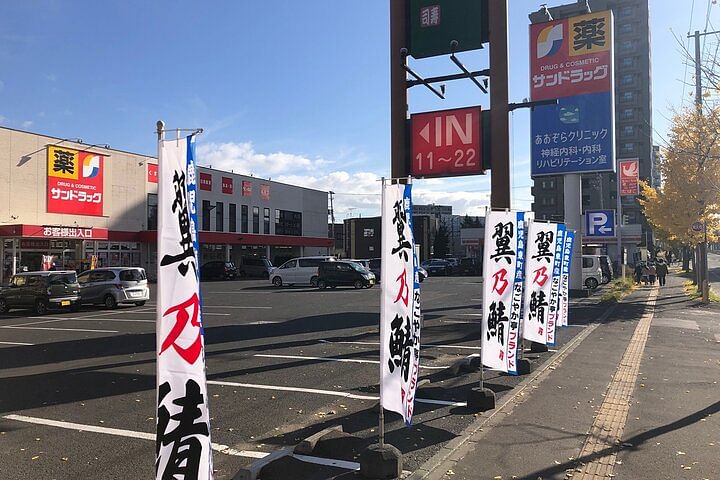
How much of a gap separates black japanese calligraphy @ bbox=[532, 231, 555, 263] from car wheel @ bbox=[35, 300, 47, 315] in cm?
1685

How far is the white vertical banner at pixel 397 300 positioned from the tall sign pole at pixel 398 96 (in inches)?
234

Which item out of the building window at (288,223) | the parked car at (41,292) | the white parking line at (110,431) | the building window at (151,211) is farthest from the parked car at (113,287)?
the building window at (288,223)

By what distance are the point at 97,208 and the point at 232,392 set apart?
30.8m

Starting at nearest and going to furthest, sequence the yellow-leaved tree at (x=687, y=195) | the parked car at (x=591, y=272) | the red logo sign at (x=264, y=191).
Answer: the yellow-leaved tree at (x=687, y=195) < the parked car at (x=591, y=272) < the red logo sign at (x=264, y=191)

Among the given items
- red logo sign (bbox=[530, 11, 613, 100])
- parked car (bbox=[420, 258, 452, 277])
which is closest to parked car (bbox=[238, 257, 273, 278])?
parked car (bbox=[420, 258, 452, 277])

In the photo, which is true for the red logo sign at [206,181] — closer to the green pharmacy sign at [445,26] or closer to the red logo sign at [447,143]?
the green pharmacy sign at [445,26]

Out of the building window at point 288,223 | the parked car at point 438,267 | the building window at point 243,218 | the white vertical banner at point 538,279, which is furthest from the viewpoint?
the building window at point 288,223

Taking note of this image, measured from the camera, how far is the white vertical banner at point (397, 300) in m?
4.66

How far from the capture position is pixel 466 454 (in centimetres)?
504

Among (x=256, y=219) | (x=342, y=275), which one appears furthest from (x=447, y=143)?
(x=256, y=219)

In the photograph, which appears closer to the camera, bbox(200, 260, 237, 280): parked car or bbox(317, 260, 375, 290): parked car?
bbox(317, 260, 375, 290): parked car

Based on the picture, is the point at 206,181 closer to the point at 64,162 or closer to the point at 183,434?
the point at 64,162

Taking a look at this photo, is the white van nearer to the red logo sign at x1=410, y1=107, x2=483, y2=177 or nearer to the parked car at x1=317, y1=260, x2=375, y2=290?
the parked car at x1=317, y1=260, x2=375, y2=290

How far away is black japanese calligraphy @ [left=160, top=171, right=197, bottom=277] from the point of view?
3.38 metres
